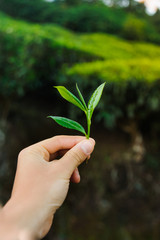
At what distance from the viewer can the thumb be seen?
33.1 inches

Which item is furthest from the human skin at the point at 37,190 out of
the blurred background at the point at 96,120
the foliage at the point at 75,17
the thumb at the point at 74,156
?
the foliage at the point at 75,17

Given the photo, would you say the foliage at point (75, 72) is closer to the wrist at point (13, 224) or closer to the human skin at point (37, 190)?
the human skin at point (37, 190)

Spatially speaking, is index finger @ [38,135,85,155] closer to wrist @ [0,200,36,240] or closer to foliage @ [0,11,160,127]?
wrist @ [0,200,36,240]

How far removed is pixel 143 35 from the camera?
5.81m

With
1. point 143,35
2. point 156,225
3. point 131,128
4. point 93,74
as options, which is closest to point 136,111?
point 131,128

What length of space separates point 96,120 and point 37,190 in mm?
2964

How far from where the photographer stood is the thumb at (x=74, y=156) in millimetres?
842

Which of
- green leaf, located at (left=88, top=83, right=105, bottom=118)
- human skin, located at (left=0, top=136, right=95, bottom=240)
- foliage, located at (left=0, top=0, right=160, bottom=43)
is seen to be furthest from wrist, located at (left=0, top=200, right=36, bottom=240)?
foliage, located at (left=0, top=0, right=160, bottom=43)

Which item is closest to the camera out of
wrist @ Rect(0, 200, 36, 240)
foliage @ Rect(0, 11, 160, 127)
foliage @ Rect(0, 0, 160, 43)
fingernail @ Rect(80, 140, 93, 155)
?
wrist @ Rect(0, 200, 36, 240)

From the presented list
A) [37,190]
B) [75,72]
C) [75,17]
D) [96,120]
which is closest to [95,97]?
[37,190]

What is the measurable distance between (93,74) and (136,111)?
90cm

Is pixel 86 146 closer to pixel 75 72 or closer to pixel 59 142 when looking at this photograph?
pixel 59 142

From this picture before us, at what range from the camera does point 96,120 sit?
3686mm

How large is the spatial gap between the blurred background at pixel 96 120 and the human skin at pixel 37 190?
2.41m
